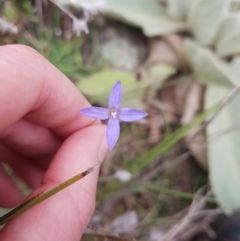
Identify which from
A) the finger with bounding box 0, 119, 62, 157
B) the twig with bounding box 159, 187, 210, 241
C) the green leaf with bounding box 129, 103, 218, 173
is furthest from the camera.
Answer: the twig with bounding box 159, 187, 210, 241

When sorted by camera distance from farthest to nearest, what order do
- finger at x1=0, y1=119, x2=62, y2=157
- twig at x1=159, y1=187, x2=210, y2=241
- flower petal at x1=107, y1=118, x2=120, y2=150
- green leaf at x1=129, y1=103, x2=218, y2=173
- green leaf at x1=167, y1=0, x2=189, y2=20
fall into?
green leaf at x1=167, y1=0, x2=189, y2=20 → twig at x1=159, y1=187, x2=210, y2=241 → green leaf at x1=129, y1=103, x2=218, y2=173 → finger at x1=0, y1=119, x2=62, y2=157 → flower petal at x1=107, y1=118, x2=120, y2=150

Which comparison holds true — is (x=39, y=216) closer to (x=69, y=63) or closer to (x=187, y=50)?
(x=69, y=63)

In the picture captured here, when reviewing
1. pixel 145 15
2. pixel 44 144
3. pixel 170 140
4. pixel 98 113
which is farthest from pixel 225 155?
pixel 98 113

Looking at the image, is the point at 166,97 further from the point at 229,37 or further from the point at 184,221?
the point at 184,221

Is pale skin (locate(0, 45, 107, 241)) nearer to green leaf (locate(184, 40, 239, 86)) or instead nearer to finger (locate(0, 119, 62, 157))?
finger (locate(0, 119, 62, 157))

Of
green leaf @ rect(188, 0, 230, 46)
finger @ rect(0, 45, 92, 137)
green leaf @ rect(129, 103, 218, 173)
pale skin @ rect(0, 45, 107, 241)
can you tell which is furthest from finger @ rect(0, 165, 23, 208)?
green leaf @ rect(188, 0, 230, 46)

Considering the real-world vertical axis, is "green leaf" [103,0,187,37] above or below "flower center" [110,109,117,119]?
above

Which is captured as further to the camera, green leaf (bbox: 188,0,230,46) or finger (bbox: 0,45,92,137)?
green leaf (bbox: 188,0,230,46)
